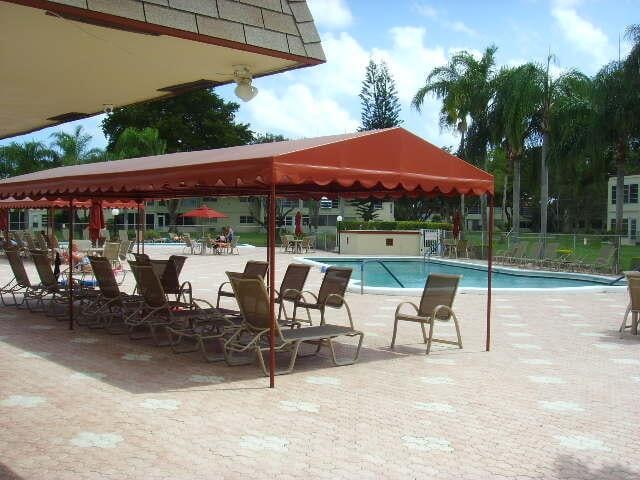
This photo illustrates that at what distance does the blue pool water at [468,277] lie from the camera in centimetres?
1948

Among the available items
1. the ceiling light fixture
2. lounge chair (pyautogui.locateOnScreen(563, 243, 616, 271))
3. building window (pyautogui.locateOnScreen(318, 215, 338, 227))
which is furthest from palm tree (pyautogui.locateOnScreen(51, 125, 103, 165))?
the ceiling light fixture

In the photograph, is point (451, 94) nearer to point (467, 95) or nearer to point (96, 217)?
point (467, 95)

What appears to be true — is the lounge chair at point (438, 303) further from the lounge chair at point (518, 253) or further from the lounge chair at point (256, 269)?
the lounge chair at point (518, 253)

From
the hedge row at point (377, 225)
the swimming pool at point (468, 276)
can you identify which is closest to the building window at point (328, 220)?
the hedge row at point (377, 225)

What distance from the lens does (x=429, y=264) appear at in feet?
85.2

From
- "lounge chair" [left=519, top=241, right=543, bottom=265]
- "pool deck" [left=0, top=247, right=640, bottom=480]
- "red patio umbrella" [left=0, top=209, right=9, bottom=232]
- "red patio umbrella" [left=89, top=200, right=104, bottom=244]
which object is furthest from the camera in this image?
"red patio umbrella" [left=0, top=209, right=9, bottom=232]

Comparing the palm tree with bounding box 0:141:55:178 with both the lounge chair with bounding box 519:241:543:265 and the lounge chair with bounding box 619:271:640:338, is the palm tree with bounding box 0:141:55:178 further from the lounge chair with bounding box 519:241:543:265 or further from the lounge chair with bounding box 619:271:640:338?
the lounge chair with bounding box 619:271:640:338

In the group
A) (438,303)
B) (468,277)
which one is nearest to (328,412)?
(438,303)

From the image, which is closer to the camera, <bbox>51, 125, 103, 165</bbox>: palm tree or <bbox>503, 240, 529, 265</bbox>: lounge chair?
<bbox>503, 240, 529, 265</bbox>: lounge chair

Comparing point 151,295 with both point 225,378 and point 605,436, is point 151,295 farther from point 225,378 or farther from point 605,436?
point 605,436

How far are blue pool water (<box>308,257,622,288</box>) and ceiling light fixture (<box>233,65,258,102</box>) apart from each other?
11213mm

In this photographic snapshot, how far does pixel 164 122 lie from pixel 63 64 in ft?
170

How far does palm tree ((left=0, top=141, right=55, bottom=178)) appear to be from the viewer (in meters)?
51.7

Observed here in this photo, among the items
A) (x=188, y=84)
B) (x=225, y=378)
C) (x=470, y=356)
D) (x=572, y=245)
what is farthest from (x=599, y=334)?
(x=572, y=245)
